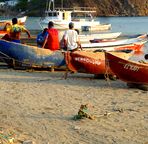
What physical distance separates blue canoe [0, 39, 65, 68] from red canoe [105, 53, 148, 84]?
2709mm

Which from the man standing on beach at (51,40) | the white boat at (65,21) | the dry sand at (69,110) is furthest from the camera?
the white boat at (65,21)

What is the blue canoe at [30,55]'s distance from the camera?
14.1 metres

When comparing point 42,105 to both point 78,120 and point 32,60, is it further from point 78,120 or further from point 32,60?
point 32,60

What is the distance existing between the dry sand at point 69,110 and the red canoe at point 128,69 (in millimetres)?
322

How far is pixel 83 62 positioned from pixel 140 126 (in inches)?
213

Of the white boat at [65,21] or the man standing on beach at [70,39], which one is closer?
the man standing on beach at [70,39]

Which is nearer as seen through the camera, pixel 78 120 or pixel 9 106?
pixel 78 120

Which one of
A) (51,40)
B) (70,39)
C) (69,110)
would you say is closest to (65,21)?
(51,40)

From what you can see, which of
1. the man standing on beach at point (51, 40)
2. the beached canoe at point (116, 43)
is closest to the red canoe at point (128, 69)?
the man standing on beach at point (51, 40)

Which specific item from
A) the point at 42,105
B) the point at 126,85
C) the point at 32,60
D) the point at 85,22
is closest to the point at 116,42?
the point at 32,60

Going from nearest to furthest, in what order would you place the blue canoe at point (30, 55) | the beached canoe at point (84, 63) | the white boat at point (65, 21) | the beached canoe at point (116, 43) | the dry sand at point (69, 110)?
the dry sand at point (69, 110)
the beached canoe at point (84, 63)
the blue canoe at point (30, 55)
the beached canoe at point (116, 43)
the white boat at point (65, 21)

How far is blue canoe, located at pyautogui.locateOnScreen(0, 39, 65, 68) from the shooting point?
1409cm

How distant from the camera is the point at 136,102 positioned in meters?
9.95

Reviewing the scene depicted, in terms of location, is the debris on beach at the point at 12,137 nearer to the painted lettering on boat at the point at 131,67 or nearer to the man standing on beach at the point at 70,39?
the painted lettering on boat at the point at 131,67
